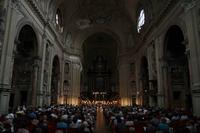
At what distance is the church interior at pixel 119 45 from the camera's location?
11.6 meters

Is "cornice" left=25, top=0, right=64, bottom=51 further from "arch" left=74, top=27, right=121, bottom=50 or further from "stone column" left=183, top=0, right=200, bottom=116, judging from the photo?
"stone column" left=183, top=0, right=200, bottom=116

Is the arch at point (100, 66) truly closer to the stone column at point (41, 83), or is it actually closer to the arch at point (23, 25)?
the stone column at point (41, 83)

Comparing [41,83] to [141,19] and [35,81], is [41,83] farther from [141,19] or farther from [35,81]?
[141,19]

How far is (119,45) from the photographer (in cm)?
3222

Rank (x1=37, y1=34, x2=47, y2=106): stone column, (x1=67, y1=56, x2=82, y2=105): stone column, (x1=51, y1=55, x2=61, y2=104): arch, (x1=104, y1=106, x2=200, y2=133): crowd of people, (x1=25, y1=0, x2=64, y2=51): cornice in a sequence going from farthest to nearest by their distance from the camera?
(x1=67, y1=56, x2=82, y2=105): stone column < (x1=51, y1=55, x2=61, y2=104): arch < (x1=37, y1=34, x2=47, y2=106): stone column < (x1=25, y1=0, x2=64, y2=51): cornice < (x1=104, y1=106, x2=200, y2=133): crowd of people

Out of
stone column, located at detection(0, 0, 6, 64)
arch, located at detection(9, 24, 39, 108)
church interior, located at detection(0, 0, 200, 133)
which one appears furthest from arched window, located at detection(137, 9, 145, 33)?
stone column, located at detection(0, 0, 6, 64)

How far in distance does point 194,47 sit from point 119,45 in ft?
69.8

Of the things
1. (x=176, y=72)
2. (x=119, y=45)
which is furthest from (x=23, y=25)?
(x=119, y=45)

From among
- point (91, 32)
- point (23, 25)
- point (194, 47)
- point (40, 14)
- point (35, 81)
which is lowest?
point (35, 81)

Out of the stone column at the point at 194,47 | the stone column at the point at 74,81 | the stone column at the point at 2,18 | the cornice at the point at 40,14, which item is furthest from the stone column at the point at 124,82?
the stone column at the point at 2,18

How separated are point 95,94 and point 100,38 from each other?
13.2m

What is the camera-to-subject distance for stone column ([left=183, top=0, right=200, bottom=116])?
10945 mm

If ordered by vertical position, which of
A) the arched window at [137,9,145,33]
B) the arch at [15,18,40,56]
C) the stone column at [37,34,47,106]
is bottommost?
the stone column at [37,34,47,106]

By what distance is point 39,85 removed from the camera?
16938 mm
